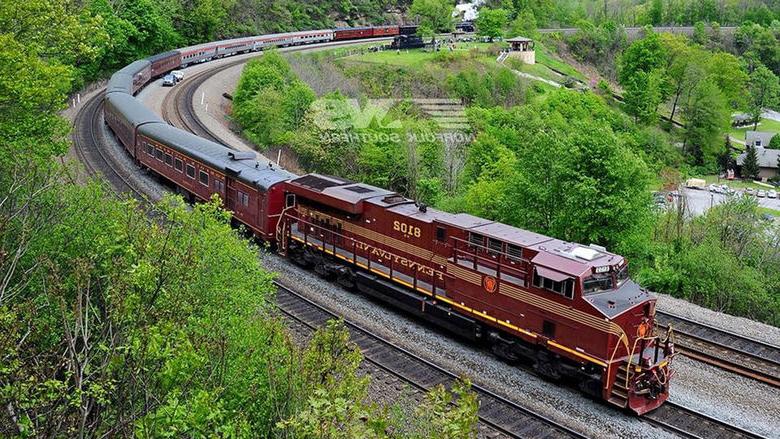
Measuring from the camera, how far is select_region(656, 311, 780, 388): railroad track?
19798 millimetres

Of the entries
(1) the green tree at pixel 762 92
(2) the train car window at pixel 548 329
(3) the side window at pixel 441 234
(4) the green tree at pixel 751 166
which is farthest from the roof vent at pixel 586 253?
(1) the green tree at pixel 762 92

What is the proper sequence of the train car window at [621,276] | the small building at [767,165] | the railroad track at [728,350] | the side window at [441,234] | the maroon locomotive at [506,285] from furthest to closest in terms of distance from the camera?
the small building at [767,165] < the side window at [441,234] < the railroad track at [728,350] < the train car window at [621,276] < the maroon locomotive at [506,285]

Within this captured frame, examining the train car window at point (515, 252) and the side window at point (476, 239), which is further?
the side window at point (476, 239)

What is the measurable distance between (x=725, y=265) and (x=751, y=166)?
5909 cm

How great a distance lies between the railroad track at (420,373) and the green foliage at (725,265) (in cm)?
1293

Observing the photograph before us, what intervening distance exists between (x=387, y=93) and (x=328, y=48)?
20.8 m

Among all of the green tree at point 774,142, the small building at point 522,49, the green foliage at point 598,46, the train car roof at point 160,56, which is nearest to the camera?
the train car roof at point 160,56

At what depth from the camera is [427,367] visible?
1964cm

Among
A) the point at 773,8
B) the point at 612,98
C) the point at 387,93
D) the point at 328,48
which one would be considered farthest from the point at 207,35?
the point at 773,8

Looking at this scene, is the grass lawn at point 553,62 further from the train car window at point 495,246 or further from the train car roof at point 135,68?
the train car window at point 495,246

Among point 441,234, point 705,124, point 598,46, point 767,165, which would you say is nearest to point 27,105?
point 441,234

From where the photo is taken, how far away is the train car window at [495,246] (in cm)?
1939

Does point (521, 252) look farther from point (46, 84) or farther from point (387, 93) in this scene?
point (387, 93)

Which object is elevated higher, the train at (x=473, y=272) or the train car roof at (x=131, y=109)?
the train car roof at (x=131, y=109)
